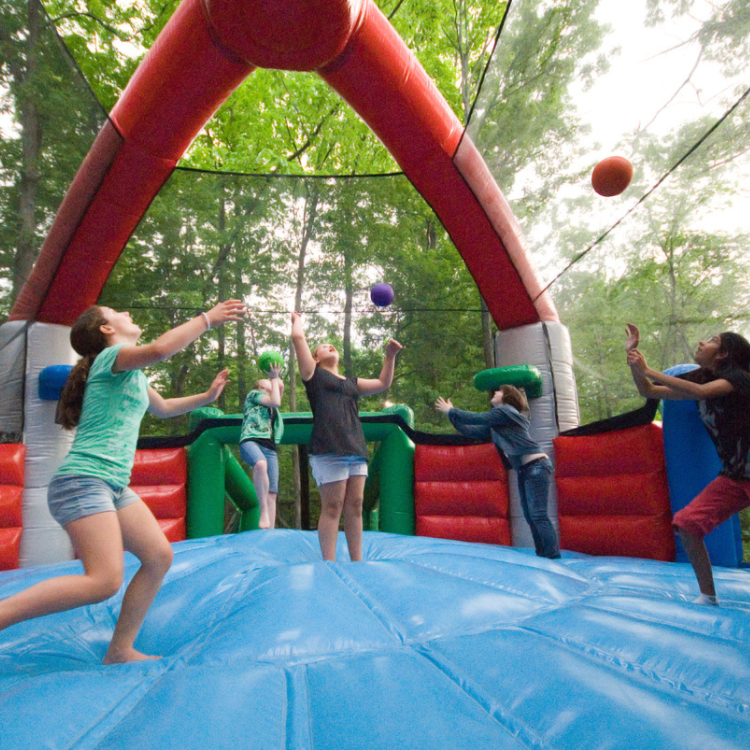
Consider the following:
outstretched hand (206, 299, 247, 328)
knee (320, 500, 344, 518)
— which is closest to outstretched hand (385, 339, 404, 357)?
knee (320, 500, 344, 518)

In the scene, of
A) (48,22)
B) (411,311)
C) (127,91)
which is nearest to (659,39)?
(127,91)

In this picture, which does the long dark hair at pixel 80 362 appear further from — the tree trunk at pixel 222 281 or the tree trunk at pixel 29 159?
the tree trunk at pixel 222 281

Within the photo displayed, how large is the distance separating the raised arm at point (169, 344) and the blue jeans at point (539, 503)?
97.7 inches

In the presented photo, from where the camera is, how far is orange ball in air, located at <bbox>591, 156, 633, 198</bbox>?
3.26 m

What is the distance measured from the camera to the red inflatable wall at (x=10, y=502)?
3.77m

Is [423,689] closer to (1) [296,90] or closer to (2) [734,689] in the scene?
(2) [734,689]

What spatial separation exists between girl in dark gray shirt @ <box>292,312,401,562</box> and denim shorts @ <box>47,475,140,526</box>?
48.0 inches

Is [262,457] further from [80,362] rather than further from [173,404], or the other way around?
[80,362]

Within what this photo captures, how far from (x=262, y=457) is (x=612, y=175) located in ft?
10.1

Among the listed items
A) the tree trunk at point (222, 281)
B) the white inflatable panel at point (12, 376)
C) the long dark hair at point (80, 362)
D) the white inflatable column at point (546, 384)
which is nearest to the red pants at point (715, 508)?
the white inflatable column at point (546, 384)

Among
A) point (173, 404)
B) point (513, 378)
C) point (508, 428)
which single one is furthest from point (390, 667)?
point (513, 378)

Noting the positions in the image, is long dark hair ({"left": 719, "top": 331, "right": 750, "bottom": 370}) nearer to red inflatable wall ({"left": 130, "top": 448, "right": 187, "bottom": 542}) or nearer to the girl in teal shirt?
the girl in teal shirt

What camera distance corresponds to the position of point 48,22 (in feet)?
11.7

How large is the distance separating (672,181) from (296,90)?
10.1 m
